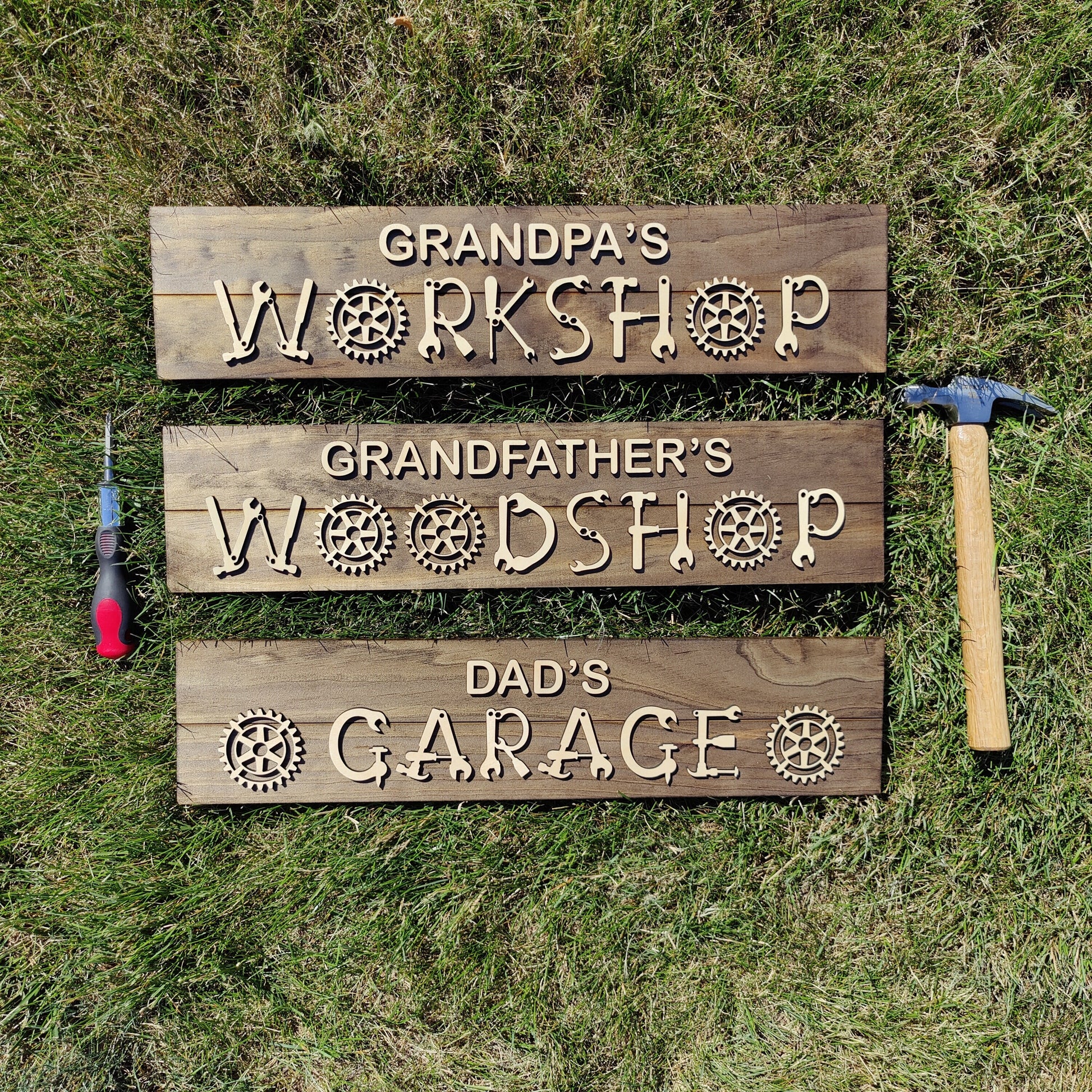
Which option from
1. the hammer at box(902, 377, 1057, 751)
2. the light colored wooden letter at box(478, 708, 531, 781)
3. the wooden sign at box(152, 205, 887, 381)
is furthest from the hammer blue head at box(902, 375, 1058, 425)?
the light colored wooden letter at box(478, 708, 531, 781)

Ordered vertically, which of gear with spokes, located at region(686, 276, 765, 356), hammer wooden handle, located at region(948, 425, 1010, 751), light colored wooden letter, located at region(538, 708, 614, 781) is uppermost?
gear with spokes, located at region(686, 276, 765, 356)

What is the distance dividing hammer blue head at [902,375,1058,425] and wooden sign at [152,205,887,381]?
0.21m

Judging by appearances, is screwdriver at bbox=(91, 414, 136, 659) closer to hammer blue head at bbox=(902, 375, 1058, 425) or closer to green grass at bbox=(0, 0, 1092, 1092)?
green grass at bbox=(0, 0, 1092, 1092)

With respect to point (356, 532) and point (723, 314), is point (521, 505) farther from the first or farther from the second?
point (723, 314)

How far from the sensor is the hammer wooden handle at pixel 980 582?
7.73 feet

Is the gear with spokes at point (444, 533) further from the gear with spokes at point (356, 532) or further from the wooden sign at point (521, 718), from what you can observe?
the wooden sign at point (521, 718)

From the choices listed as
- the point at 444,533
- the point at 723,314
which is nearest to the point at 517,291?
the point at 723,314

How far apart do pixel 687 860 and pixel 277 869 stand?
141 centimetres

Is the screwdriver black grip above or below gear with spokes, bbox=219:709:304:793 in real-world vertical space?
above

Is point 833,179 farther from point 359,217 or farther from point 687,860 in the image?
point 687,860

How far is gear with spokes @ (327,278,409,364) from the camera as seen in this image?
2279mm

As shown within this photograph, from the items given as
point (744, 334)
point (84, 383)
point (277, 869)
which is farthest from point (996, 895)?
point (84, 383)

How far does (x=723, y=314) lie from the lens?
2.31 metres

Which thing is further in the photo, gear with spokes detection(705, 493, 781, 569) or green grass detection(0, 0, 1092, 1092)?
green grass detection(0, 0, 1092, 1092)
